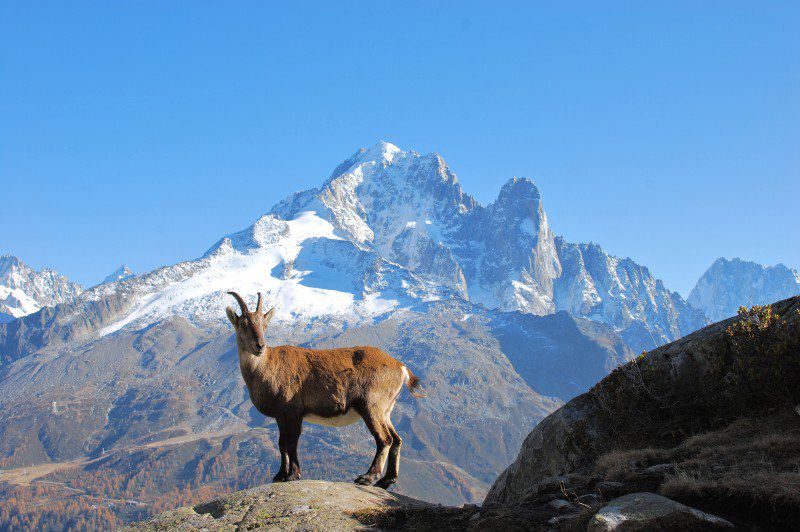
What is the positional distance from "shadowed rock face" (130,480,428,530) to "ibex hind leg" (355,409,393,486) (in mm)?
1978

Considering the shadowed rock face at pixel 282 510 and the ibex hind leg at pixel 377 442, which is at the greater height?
the ibex hind leg at pixel 377 442

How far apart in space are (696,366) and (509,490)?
603 centimetres

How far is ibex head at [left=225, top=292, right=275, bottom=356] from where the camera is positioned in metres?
16.2

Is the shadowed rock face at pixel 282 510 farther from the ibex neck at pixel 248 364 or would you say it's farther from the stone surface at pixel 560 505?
the ibex neck at pixel 248 364

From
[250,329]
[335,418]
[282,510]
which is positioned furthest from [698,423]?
[250,329]

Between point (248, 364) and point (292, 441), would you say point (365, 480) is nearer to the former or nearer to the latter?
point (292, 441)

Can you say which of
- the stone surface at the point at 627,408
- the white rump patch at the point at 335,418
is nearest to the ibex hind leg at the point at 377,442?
the white rump patch at the point at 335,418

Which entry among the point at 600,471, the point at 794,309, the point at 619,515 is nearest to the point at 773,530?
the point at 619,515

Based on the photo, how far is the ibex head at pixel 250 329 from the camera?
16.2 metres

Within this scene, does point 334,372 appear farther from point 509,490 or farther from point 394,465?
point 509,490

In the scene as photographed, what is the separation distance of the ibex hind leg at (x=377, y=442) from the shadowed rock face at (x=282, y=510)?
1978 mm

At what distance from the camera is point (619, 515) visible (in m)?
8.56

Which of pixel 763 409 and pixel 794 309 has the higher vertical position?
pixel 794 309

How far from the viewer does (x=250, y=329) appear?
1662 cm
